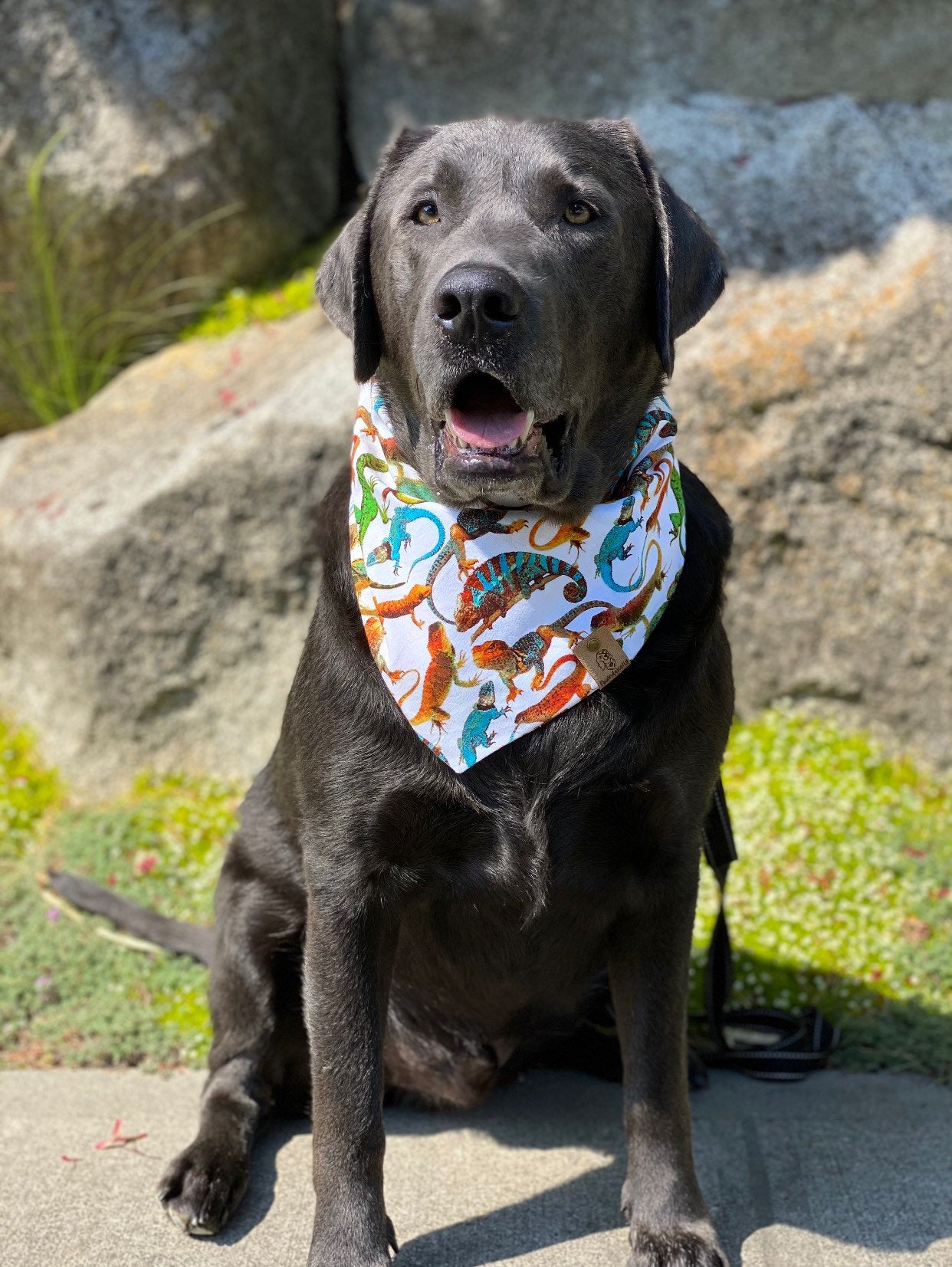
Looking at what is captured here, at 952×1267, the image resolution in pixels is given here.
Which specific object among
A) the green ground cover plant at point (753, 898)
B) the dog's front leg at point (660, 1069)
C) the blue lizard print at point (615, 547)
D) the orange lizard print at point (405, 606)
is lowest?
the green ground cover plant at point (753, 898)

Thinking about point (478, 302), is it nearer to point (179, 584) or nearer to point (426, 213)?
point (426, 213)

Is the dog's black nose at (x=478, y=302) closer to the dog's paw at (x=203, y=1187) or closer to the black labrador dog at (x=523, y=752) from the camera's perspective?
the black labrador dog at (x=523, y=752)

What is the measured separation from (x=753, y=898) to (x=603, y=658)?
5.74 feet

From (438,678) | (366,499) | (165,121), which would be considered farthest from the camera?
(165,121)

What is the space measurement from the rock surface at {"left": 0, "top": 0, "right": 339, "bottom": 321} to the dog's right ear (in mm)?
3029

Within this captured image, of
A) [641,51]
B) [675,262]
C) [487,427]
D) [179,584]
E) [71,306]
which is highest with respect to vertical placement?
[675,262]

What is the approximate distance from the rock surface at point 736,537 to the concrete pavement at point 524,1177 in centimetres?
153

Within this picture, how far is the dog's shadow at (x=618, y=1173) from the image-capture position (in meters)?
2.62

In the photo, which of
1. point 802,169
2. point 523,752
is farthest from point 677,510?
point 802,169

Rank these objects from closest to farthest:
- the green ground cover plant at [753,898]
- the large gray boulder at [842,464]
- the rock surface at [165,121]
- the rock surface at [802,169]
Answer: the green ground cover plant at [753,898] < the large gray boulder at [842,464] < the rock surface at [802,169] < the rock surface at [165,121]

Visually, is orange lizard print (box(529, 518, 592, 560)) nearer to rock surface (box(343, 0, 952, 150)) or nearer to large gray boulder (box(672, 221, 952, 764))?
large gray boulder (box(672, 221, 952, 764))

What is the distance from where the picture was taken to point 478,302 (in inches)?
83.9

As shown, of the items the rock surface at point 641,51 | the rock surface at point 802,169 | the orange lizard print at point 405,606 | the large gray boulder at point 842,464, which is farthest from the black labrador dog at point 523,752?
the rock surface at point 641,51

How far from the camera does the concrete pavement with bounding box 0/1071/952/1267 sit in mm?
2574
